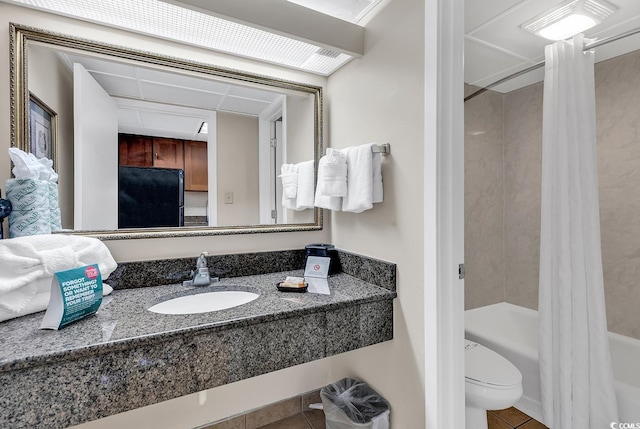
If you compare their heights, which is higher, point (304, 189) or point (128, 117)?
point (128, 117)

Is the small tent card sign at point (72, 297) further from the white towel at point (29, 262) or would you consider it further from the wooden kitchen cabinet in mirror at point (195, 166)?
the wooden kitchen cabinet in mirror at point (195, 166)

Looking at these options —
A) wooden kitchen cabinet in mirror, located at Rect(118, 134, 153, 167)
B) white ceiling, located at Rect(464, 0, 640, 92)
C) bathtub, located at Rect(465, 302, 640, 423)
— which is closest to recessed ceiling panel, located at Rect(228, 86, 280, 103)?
wooden kitchen cabinet in mirror, located at Rect(118, 134, 153, 167)

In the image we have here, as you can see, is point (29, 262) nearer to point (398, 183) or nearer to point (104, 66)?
point (104, 66)

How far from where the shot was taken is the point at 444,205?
42.4 inches

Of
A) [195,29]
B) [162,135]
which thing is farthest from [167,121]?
[195,29]

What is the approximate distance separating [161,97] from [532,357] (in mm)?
2452

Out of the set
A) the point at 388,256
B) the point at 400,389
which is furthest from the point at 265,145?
the point at 400,389

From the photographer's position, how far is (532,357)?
1744 mm

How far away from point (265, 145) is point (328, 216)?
542 millimetres

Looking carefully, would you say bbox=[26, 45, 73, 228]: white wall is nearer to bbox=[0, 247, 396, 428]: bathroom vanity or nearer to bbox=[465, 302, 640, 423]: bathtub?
bbox=[0, 247, 396, 428]: bathroom vanity

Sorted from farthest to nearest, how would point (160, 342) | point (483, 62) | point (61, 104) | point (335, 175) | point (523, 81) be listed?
point (523, 81), point (483, 62), point (335, 175), point (61, 104), point (160, 342)

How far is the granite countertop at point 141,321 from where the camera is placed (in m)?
0.75

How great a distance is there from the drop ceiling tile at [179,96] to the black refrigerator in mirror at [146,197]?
0.33 metres

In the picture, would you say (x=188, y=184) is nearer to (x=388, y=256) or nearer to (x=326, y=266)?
(x=326, y=266)
